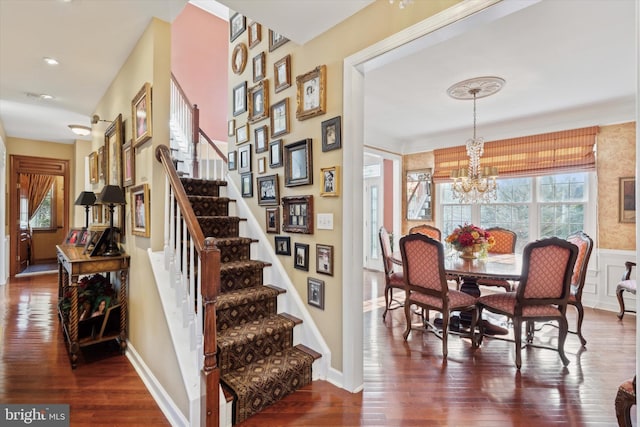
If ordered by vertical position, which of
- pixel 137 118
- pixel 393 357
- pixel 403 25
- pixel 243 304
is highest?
pixel 403 25

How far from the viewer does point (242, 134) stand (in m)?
3.28

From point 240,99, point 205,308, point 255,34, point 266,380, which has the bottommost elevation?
point 266,380

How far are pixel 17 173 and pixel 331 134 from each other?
7023 mm

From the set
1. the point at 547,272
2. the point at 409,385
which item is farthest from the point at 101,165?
the point at 547,272

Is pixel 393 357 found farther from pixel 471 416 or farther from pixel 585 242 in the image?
pixel 585 242

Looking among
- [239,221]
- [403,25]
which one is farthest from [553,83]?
[239,221]

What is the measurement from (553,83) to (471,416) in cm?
364

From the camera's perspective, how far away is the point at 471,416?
1930mm

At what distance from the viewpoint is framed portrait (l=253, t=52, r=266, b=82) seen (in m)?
3.01

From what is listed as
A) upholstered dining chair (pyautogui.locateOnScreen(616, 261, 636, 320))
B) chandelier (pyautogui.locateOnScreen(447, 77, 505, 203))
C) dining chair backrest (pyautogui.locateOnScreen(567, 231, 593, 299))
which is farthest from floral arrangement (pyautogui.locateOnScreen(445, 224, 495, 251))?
upholstered dining chair (pyautogui.locateOnScreen(616, 261, 636, 320))

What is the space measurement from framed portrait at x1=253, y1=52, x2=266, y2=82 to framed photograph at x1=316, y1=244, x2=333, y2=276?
5.95 ft

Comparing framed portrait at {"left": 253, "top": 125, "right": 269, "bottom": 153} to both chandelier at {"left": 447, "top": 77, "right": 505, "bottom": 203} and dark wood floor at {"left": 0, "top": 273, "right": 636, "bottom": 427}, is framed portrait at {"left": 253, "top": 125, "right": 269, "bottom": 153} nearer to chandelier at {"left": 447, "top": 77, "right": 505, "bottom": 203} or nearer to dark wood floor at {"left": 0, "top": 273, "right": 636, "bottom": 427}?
dark wood floor at {"left": 0, "top": 273, "right": 636, "bottom": 427}

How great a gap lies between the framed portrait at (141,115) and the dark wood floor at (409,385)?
187cm

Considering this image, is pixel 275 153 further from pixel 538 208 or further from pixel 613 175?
pixel 613 175
